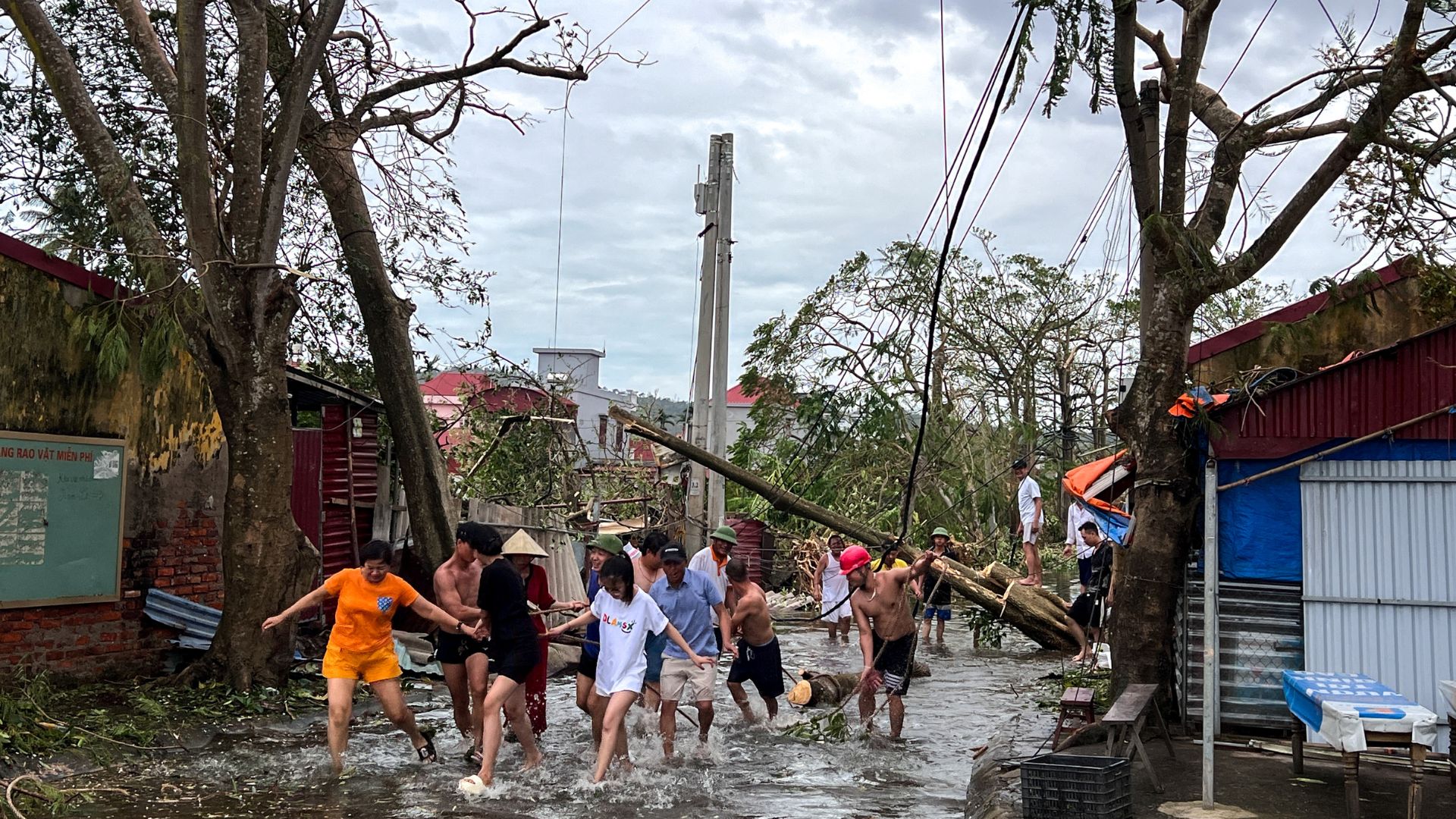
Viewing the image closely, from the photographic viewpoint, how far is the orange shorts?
8.76 metres

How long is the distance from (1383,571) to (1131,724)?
2.59m

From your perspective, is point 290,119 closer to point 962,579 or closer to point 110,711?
point 110,711

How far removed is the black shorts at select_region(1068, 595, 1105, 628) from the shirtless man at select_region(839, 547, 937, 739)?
4.73 m

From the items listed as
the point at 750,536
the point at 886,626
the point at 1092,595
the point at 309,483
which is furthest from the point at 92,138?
the point at 750,536

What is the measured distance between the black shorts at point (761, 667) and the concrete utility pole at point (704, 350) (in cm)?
531

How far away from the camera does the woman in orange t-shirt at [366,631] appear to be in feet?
28.6

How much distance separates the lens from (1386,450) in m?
8.88

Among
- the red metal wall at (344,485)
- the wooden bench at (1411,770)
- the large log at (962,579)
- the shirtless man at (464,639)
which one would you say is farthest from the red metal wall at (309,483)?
the wooden bench at (1411,770)

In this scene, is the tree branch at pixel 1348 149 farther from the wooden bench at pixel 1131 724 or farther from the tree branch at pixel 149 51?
the tree branch at pixel 149 51

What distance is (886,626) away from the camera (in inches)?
420

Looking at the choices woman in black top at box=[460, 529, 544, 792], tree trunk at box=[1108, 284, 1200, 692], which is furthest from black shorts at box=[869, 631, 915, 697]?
woman in black top at box=[460, 529, 544, 792]

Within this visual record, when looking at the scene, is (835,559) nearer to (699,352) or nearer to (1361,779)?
(699,352)

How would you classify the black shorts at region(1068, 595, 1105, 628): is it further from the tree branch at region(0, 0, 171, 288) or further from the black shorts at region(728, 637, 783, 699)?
the tree branch at region(0, 0, 171, 288)

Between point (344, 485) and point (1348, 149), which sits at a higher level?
point (1348, 149)
